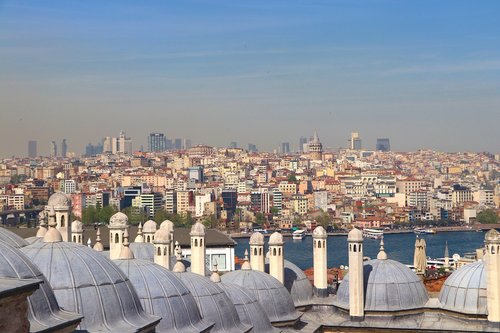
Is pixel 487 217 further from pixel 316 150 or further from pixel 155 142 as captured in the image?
pixel 155 142

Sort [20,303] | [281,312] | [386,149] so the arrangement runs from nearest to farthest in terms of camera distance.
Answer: [20,303]
[281,312]
[386,149]

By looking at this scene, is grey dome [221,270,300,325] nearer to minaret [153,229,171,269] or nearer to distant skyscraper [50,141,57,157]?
minaret [153,229,171,269]

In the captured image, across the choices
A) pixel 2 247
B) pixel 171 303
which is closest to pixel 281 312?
pixel 171 303

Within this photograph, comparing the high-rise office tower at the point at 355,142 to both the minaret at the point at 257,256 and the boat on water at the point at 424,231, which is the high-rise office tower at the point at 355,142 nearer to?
the boat on water at the point at 424,231

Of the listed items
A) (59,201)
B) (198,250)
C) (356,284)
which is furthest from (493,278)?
(59,201)

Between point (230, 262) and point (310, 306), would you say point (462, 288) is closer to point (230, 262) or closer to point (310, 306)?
point (310, 306)

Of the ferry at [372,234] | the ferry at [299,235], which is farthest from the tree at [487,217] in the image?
the ferry at [299,235]
